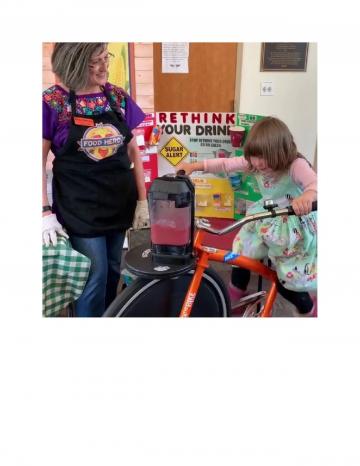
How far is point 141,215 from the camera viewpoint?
910 mm

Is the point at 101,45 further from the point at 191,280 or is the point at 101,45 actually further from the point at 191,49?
the point at 191,280

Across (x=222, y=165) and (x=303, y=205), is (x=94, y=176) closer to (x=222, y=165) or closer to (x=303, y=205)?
(x=222, y=165)

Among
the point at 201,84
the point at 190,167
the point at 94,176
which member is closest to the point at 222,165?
the point at 190,167

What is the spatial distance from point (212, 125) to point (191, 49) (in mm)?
162

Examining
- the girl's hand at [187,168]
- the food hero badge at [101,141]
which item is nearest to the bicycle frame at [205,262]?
the girl's hand at [187,168]

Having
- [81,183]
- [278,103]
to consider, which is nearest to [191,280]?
[81,183]

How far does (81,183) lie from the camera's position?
821 mm

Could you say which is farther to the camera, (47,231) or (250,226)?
(250,226)

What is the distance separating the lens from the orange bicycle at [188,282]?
77 cm

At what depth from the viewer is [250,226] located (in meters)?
0.91

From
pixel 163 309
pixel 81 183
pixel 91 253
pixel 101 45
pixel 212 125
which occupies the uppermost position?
pixel 101 45

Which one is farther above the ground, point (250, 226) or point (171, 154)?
point (171, 154)

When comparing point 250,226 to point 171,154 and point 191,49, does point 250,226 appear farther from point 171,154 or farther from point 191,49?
point 191,49

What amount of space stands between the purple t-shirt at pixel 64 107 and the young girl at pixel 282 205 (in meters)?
0.19
